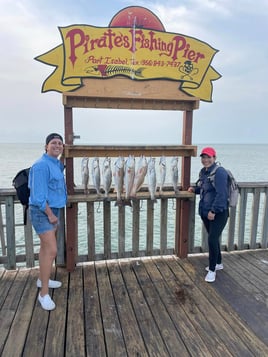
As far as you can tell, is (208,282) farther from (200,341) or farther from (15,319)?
(15,319)

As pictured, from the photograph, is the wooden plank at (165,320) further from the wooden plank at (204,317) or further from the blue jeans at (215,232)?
the blue jeans at (215,232)

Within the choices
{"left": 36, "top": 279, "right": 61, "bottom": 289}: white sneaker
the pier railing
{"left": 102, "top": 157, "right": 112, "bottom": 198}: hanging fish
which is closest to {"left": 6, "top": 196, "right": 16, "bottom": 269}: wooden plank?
the pier railing

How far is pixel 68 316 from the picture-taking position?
94.7 inches

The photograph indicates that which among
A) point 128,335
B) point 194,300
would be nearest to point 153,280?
point 194,300

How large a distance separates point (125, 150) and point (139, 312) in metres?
1.78

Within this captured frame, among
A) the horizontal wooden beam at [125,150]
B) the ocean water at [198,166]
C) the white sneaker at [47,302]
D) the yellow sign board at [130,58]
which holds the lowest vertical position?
the ocean water at [198,166]

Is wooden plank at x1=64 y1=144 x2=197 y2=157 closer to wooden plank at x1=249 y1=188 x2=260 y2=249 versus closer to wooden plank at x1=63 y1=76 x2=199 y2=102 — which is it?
wooden plank at x1=63 y1=76 x2=199 y2=102

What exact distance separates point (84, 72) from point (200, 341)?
9.39 ft

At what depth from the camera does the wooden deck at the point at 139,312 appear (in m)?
2.06

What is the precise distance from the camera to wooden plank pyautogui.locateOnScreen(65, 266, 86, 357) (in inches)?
79.9

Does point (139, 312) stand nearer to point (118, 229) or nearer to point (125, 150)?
point (118, 229)

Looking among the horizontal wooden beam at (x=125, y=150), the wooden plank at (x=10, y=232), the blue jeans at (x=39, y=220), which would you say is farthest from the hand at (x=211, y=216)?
the wooden plank at (x=10, y=232)

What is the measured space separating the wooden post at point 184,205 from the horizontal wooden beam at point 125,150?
0.42 feet

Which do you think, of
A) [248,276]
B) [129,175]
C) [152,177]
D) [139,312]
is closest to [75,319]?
[139,312]
